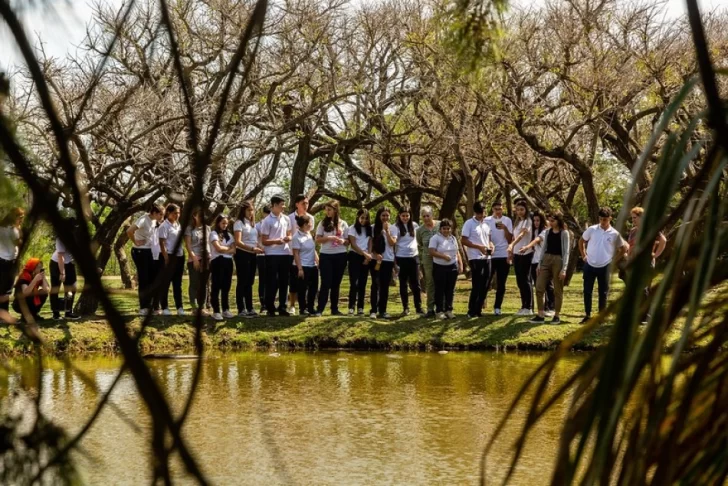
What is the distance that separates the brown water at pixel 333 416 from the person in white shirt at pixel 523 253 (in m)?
2.33

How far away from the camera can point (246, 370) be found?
10.8 metres

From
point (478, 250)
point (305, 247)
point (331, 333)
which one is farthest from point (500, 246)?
point (331, 333)

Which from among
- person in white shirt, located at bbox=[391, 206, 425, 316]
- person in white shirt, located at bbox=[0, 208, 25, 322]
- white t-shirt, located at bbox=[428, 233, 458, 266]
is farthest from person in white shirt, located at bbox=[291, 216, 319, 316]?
person in white shirt, located at bbox=[0, 208, 25, 322]

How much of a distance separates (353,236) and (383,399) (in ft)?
17.4

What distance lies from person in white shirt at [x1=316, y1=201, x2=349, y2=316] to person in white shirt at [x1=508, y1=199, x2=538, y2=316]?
89.6 inches

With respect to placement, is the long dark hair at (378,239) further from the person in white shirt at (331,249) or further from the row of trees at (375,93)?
the row of trees at (375,93)

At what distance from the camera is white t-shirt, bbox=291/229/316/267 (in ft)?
45.6

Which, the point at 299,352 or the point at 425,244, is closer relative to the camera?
the point at 299,352

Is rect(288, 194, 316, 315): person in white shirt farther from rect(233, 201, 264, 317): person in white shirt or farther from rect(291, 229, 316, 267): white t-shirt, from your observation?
rect(233, 201, 264, 317): person in white shirt

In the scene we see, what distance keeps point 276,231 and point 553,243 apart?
3582 mm

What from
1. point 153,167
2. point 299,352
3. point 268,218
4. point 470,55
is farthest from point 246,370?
point 470,55

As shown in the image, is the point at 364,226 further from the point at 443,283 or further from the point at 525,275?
the point at 525,275

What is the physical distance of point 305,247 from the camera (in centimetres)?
1401

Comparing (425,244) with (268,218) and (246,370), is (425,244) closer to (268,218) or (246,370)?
(268,218)
